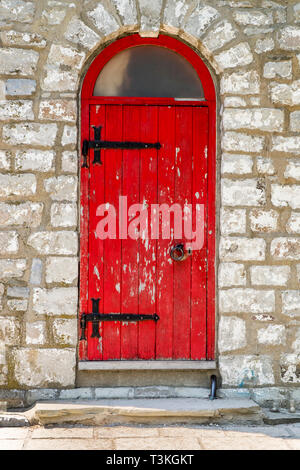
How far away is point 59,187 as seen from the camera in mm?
3887

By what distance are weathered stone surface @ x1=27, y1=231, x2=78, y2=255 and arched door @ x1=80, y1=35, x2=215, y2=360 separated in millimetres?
126

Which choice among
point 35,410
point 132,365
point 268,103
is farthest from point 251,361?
point 268,103

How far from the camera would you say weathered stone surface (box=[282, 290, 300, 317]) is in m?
3.95

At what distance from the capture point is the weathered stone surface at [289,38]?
13.0 ft

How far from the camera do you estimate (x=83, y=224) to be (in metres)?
3.99

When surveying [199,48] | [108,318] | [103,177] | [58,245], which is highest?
[199,48]

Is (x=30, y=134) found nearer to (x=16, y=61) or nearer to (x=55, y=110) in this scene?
(x=55, y=110)

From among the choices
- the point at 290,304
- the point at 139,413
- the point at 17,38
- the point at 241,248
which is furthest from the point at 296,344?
the point at 17,38

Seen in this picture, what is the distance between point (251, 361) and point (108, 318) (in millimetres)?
1095

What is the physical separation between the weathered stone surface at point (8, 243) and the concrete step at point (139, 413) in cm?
109

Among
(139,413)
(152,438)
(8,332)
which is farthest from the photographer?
(8,332)

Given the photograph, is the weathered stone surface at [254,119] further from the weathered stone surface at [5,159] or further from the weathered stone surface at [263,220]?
the weathered stone surface at [5,159]

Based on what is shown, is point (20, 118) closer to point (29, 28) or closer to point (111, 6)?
point (29, 28)

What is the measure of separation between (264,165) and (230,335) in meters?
1.28
